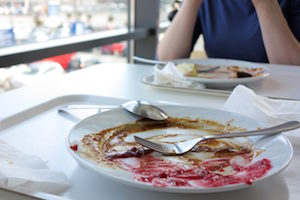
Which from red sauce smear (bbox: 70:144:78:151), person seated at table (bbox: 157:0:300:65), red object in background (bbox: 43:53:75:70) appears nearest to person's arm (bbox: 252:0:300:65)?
person seated at table (bbox: 157:0:300:65)

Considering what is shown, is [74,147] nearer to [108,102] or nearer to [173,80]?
[108,102]

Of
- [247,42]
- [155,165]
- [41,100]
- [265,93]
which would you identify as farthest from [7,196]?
[247,42]

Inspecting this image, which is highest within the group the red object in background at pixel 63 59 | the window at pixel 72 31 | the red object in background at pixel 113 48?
the window at pixel 72 31

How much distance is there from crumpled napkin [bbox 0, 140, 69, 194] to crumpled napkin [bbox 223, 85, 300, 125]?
361mm

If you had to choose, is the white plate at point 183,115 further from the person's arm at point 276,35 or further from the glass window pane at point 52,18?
the glass window pane at point 52,18

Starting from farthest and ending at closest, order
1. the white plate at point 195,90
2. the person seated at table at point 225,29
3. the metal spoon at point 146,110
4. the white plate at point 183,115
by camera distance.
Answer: the person seated at table at point 225,29 → the white plate at point 195,90 → the metal spoon at point 146,110 → the white plate at point 183,115

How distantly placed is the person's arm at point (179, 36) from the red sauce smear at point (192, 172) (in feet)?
3.64

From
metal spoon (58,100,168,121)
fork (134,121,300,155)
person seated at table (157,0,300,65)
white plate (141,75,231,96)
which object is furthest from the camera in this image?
person seated at table (157,0,300,65)

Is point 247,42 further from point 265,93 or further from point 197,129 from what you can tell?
point 197,129

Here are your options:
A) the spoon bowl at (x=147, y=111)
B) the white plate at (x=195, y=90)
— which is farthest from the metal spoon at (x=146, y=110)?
the white plate at (x=195, y=90)

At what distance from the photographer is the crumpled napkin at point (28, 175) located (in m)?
0.37

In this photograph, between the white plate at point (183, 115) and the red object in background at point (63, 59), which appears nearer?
the white plate at point (183, 115)

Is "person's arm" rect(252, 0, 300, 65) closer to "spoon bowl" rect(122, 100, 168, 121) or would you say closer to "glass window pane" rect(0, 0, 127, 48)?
"spoon bowl" rect(122, 100, 168, 121)

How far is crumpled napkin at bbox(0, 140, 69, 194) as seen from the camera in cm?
37
